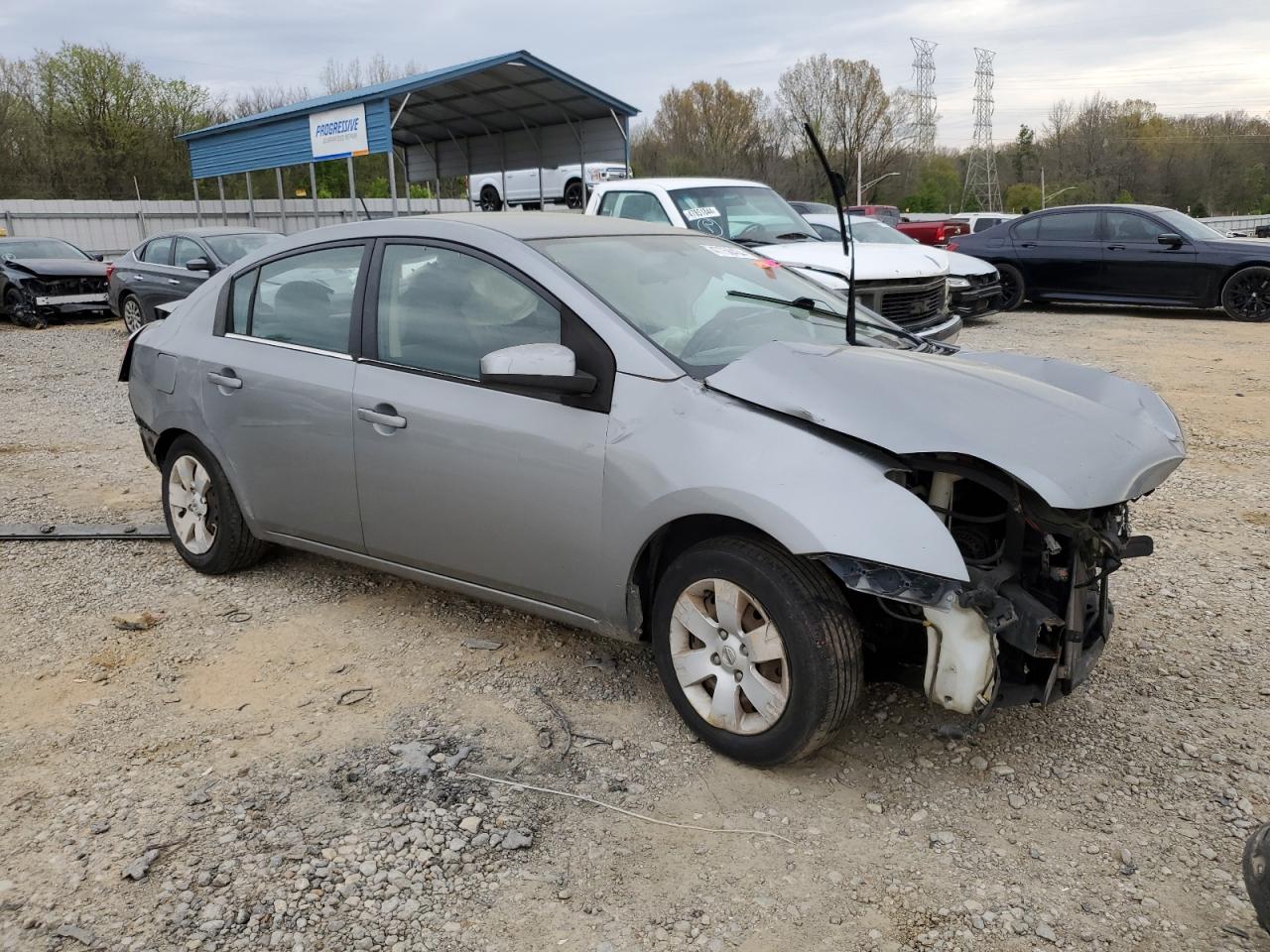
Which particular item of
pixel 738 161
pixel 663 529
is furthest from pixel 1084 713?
pixel 738 161

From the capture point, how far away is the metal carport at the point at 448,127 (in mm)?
16297

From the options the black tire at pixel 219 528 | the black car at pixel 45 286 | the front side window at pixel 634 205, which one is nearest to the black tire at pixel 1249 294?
the front side window at pixel 634 205

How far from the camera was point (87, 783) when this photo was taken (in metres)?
3.12

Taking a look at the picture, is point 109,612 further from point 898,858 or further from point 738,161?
point 738,161

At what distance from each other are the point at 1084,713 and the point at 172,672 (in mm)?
3290

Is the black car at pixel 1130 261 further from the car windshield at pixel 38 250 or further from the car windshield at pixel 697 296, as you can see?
the car windshield at pixel 38 250

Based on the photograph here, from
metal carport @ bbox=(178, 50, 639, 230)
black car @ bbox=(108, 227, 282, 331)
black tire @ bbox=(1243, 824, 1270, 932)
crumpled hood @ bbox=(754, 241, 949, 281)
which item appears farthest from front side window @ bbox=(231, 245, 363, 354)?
metal carport @ bbox=(178, 50, 639, 230)

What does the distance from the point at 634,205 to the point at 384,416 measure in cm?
695

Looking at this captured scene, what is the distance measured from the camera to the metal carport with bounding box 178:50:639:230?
53.5 ft

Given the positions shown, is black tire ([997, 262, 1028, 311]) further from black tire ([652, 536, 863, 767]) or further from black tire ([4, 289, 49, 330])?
black tire ([4, 289, 49, 330])

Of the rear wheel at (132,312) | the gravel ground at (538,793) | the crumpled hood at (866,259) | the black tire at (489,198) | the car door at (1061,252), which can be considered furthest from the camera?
the black tire at (489,198)

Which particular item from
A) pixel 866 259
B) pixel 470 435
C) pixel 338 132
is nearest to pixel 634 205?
pixel 866 259

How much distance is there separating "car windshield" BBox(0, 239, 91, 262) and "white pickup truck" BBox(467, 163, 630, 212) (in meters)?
11.0

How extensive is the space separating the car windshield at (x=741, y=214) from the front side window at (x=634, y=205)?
0.62 feet
